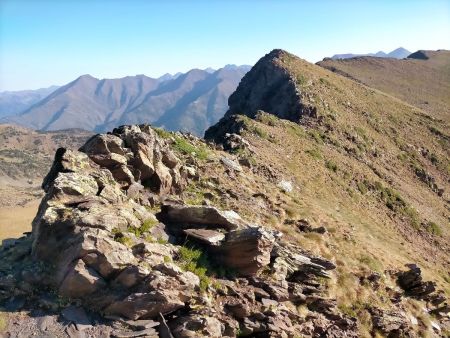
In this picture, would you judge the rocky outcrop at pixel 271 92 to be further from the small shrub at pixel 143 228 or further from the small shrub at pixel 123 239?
the small shrub at pixel 123 239

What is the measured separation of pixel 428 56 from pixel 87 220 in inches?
7032

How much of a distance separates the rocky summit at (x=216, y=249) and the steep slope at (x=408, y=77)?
2552 inches

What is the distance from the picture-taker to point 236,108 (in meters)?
75.8

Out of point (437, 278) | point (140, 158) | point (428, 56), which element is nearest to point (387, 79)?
point (428, 56)

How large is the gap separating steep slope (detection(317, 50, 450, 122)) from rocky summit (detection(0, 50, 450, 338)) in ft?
213

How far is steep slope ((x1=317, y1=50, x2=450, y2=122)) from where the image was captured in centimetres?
10475

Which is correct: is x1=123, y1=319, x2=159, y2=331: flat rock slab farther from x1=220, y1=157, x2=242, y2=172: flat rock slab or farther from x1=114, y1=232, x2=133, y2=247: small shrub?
x1=220, y1=157, x2=242, y2=172: flat rock slab

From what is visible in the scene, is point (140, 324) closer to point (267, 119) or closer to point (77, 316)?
point (77, 316)

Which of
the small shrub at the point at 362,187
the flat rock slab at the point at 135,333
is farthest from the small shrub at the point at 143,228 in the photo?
the small shrub at the point at 362,187

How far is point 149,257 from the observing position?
15.2m

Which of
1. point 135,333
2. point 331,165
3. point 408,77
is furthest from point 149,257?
point 408,77

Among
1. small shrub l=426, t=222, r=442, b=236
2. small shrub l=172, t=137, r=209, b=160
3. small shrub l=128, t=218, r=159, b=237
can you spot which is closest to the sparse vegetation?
small shrub l=426, t=222, r=442, b=236

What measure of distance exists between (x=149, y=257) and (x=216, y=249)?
11.3 ft

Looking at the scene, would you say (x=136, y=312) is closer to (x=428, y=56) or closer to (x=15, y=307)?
(x=15, y=307)
